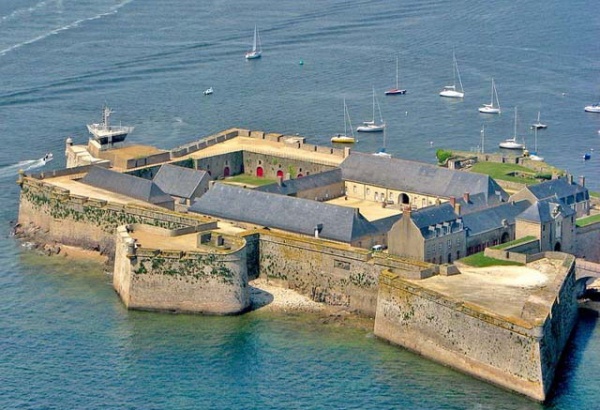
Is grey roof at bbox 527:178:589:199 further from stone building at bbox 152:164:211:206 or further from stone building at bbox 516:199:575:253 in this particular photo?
stone building at bbox 152:164:211:206

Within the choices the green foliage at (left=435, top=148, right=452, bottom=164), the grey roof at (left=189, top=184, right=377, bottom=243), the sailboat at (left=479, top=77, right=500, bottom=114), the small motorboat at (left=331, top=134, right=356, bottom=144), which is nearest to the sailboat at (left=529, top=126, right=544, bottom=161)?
the green foliage at (left=435, top=148, right=452, bottom=164)

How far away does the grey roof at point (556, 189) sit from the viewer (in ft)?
351

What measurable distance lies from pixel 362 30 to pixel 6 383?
12198cm

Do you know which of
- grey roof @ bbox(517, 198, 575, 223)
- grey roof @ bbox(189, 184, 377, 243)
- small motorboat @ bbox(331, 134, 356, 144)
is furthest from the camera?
small motorboat @ bbox(331, 134, 356, 144)

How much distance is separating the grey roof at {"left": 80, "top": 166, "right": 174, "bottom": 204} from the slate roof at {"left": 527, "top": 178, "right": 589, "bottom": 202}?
29409 millimetres

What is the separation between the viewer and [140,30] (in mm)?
193000

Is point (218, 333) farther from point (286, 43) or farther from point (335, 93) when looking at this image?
point (286, 43)

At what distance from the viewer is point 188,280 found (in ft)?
312

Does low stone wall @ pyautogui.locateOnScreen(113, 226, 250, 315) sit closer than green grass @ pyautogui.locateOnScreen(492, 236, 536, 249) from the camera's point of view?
Yes

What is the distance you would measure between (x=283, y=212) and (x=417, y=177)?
1577 centimetres

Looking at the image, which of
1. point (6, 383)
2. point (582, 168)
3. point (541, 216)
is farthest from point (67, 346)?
point (582, 168)

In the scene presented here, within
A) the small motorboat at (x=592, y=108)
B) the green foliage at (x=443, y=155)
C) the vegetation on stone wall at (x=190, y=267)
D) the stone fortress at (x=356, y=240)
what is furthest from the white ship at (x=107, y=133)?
the small motorboat at (x=592, y=108)

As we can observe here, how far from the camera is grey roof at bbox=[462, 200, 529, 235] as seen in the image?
10194 centimetres

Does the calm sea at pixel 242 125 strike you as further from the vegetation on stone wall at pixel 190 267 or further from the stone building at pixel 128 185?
the stone building at pixel 128 185
